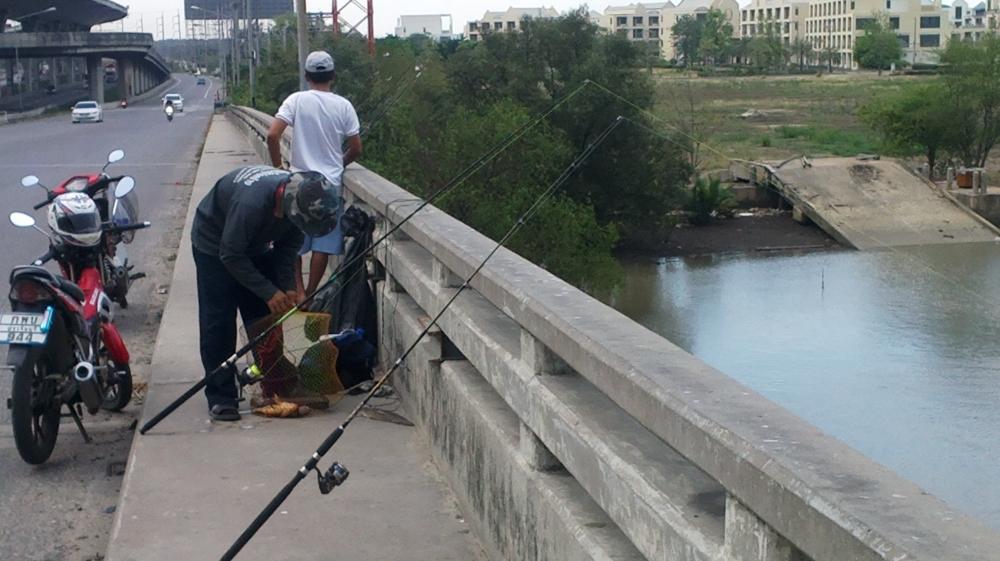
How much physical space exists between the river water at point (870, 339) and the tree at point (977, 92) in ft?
40.0

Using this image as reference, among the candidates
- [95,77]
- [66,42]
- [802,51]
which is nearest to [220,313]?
[66,42]

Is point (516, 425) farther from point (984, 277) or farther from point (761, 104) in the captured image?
point (761, 104)

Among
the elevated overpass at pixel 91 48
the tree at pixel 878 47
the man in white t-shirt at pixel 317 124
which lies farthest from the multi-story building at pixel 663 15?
the man in white t-shirt at pixel 317 124

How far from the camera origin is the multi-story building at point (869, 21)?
155875 millimetres

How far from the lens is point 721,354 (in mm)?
29547

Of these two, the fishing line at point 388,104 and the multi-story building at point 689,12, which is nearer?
the fishing line at point 388,104

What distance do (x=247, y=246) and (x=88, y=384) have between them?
39.7 inches

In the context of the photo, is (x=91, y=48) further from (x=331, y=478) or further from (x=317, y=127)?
(x=331, y=478)

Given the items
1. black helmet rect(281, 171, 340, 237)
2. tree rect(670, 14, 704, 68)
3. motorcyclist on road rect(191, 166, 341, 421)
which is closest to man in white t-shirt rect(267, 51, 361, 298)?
motorcyclist on road rect(191, 166, 341, 421)

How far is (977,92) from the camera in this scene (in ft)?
200

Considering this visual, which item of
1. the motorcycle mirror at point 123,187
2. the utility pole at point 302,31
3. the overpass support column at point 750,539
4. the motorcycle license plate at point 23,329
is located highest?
the utility pole at point 302,31

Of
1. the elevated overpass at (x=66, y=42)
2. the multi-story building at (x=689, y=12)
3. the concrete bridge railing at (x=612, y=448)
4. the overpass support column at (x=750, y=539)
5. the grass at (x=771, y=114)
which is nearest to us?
the concrete bridge railing at (x=612, y=448)

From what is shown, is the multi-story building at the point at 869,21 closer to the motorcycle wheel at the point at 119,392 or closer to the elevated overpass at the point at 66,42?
the elevated overpass at the point at 66,42

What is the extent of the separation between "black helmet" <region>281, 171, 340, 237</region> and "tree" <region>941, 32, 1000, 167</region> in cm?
5819
